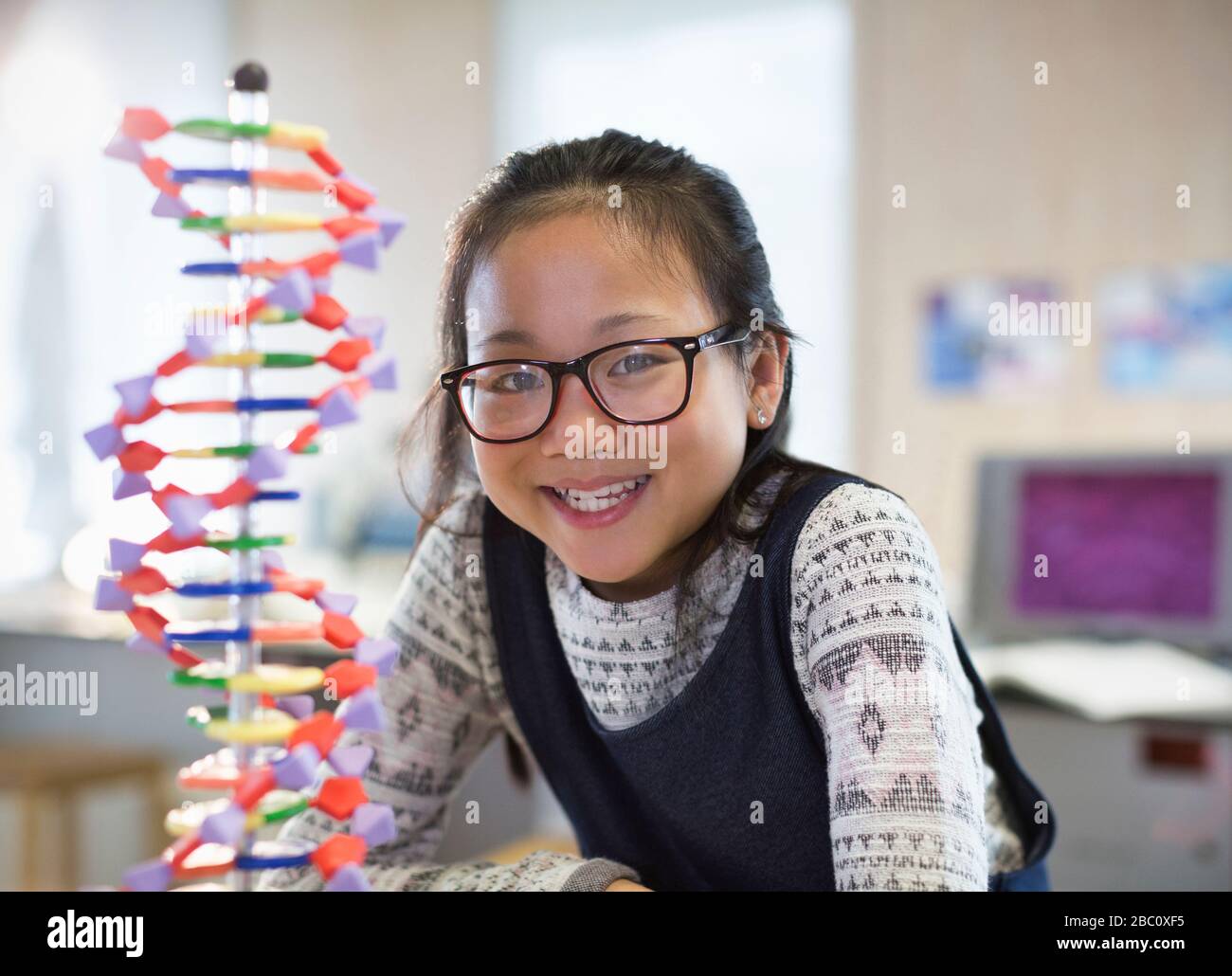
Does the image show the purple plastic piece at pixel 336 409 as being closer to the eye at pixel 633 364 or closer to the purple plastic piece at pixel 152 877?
the purple plastic piece at pixel 152 877

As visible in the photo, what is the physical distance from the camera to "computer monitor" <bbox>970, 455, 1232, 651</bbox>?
1883mm

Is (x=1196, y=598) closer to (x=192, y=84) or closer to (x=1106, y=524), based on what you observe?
(x=1106, y=524)

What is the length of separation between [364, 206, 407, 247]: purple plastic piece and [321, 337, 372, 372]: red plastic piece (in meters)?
0.04

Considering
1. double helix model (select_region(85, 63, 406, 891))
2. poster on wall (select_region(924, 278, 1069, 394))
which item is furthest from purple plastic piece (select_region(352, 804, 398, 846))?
poster on wall (select_region(924, 278, 1069, 394))

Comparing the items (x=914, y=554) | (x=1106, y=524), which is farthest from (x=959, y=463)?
(x=914, y=554)

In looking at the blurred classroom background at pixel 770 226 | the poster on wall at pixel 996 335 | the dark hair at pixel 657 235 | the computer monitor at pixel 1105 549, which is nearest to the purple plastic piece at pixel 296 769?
the dark hair at pixel 657 235

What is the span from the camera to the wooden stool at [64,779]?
2.45m

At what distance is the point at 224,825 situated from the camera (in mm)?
411

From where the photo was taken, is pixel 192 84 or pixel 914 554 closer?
pixel 914 554

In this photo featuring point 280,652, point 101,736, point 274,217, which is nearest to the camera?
point 274,217

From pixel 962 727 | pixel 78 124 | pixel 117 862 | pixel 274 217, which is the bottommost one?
pixel 117 862

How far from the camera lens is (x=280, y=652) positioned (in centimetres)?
211

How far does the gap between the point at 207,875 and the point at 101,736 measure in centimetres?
256

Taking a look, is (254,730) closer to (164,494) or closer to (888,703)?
(164,494)
